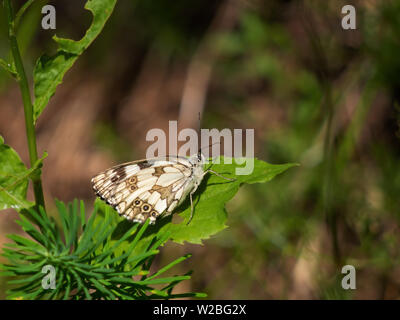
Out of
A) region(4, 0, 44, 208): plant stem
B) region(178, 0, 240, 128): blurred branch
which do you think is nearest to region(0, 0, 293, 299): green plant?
region(4, 0, 44, 208): plant stem

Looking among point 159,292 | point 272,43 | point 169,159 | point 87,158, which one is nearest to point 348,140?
point 272,43

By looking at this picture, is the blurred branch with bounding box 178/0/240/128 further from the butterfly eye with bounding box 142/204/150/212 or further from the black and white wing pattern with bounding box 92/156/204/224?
the butterfly eye with bounding box 142/204/150/212

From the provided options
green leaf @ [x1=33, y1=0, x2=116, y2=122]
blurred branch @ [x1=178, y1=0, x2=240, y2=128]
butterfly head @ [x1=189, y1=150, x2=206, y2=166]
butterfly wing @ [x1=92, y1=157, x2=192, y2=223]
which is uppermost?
blurred branch @ [x1=178, y1=0, x2=240, y2=128]

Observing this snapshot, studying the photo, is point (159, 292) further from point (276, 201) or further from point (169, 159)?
point (276, 201)

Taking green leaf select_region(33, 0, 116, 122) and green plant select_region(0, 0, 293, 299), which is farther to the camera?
green leaf select_region(33, 0, 116, 122)

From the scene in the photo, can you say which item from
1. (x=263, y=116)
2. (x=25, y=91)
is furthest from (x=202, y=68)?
(x=25, y=91)

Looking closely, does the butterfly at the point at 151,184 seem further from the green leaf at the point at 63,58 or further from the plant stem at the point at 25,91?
the green leaf at the point at 63,58

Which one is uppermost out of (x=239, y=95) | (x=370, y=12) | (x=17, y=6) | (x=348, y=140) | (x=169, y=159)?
(x=17, y=6)
